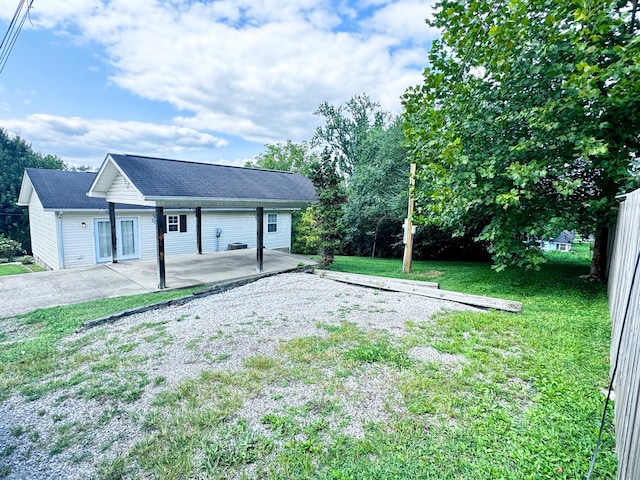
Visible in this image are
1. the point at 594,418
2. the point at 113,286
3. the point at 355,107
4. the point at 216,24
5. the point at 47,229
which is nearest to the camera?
the point at 594,418

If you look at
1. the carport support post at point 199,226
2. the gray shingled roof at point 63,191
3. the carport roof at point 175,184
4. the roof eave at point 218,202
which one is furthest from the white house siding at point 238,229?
the roof eave at point 218,202

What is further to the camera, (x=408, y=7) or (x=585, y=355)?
(x=408, y=7)

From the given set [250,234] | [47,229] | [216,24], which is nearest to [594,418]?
[216,24]

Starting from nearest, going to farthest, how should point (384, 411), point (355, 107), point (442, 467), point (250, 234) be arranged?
point (442, 467) → point (384, 411) → point (250, 234) → point (355, 107)

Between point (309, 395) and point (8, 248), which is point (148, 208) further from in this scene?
point (309, 395)

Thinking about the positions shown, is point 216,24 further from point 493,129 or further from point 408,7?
point 493,129

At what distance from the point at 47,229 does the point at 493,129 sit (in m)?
16.3

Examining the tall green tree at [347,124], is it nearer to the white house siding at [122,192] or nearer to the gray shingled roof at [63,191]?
the gray shingled roof at [63,191]

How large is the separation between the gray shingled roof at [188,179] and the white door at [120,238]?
395cm

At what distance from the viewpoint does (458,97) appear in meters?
6.62

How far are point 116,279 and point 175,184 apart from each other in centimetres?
335

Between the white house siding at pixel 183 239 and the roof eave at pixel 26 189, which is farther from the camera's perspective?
the roof eave at pixel 26 189

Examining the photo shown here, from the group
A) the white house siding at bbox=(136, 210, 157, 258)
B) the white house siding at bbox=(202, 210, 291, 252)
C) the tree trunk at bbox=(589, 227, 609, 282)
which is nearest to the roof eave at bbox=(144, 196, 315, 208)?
the white house siding at bbox=(202, 210, 291, 252)

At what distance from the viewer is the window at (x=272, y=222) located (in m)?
16.0
